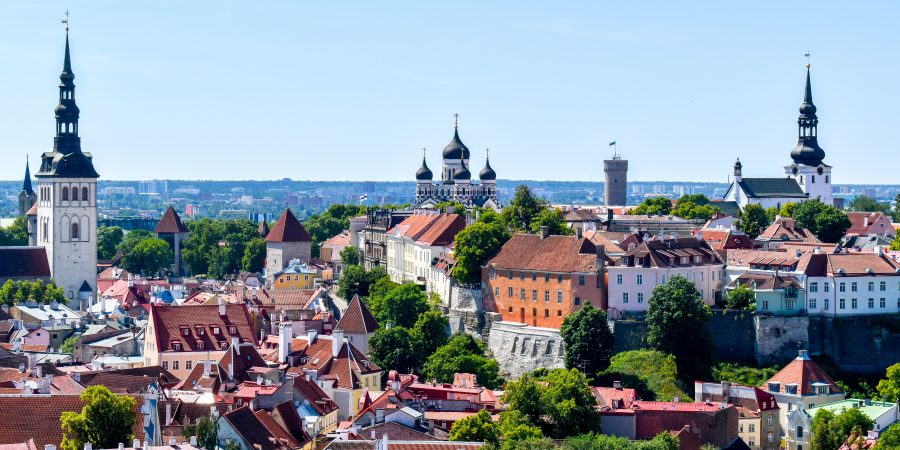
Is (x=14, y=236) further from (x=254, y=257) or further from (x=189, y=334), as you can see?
(x=189, y=334)

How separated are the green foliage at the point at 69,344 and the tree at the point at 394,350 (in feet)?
49.9

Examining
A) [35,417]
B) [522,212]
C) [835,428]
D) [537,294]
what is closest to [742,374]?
[835,428]

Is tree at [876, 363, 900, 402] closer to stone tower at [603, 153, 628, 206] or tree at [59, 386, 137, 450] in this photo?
tree at [59, 386, 137, 450]

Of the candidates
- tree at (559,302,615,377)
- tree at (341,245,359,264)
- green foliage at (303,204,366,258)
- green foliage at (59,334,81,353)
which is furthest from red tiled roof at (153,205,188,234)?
tree at (559,302,615,377)

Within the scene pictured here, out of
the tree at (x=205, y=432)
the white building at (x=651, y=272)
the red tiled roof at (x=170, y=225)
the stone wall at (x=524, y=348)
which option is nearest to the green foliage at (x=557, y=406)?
the stone wall at (x=524, y=348)

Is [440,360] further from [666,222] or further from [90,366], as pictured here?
[666,222]

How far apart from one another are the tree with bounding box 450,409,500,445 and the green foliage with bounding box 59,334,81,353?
Result: 98.0 ft

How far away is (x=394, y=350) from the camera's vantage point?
79750 millimetres

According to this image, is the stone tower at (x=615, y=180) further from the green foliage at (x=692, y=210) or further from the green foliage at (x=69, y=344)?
the green foliage at (x=69, y=344)

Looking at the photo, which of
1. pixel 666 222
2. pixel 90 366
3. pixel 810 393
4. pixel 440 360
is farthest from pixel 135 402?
pixel 666 222

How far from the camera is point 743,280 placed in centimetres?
8000

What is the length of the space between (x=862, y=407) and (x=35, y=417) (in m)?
34.0

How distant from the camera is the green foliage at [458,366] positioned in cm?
7712

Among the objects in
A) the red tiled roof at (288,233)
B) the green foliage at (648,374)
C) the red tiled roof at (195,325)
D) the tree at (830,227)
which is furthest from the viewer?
the red tiled roof at (288,233)
